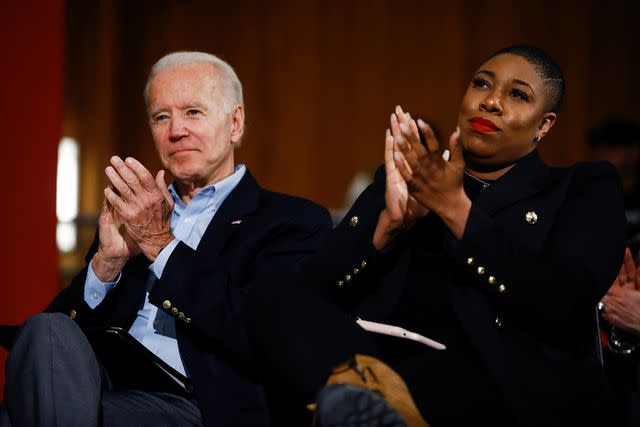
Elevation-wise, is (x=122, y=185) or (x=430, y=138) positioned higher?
(x=430, y=138)

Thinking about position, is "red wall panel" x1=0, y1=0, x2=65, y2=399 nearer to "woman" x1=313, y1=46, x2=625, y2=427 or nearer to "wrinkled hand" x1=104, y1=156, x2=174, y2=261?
"wrinkled hand" x1=104, y1=156, x2=174, y2=261

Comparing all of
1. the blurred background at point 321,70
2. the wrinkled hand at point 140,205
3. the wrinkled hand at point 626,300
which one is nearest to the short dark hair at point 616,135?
the blurred background at point 321,70

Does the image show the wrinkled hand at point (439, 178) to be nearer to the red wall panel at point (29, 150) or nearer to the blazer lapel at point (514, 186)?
the blazer lapel at point (514, 186)

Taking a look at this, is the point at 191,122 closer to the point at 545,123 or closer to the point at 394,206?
the point at 394,206

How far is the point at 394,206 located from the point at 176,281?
0.48 metres

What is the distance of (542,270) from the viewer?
140cm

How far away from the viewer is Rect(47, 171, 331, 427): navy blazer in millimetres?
1694

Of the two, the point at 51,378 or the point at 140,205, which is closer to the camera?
the point at 51,378

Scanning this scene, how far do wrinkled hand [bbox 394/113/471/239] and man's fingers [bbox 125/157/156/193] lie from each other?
24.7 inches

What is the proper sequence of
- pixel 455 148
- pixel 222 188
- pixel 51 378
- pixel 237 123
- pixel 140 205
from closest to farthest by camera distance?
pixel 455 148 → pixel 51 378 → pixel 140 205 → pixel 222 188 → pixel 237 123

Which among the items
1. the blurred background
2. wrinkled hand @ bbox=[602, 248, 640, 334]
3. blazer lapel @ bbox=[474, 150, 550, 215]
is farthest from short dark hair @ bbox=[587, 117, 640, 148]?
blazer lapel @ bbox=[474, 150, 550, 215]

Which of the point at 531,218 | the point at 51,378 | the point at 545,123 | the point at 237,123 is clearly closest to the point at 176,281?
the point at 51,378

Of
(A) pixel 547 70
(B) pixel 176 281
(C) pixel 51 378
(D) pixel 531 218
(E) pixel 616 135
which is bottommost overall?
(C) pixel 51 378

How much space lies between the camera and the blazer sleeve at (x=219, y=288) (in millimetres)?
1689
